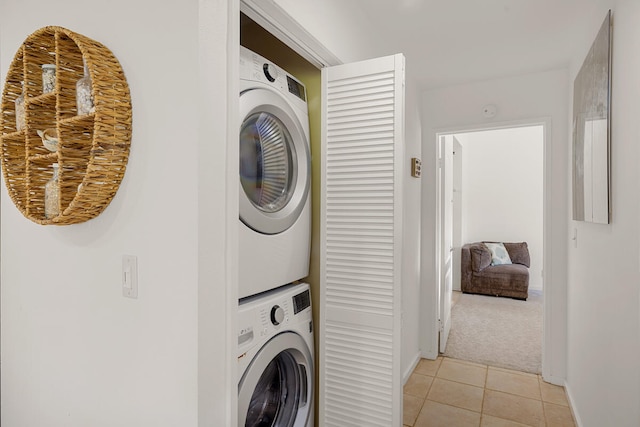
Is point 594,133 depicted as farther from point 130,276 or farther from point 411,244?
point 130,276

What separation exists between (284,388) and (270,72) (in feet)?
4.55

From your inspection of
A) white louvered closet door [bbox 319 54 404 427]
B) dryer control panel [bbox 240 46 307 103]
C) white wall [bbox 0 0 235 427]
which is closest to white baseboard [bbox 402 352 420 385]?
white louvered closet door [bbox 319 54 404 427]

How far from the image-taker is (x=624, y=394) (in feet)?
4.37

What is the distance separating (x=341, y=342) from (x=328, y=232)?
1.74 feet

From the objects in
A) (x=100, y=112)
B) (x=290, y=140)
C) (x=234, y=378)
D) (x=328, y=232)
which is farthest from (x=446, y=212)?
(x=100, y=112)

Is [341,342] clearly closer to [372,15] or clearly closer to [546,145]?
[372,15]

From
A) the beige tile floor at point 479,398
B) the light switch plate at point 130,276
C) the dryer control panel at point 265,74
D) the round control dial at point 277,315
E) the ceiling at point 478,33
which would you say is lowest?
the beige tile floor at point 479,398

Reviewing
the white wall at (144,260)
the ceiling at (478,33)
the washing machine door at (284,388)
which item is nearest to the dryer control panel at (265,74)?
the white wall at (144,260)

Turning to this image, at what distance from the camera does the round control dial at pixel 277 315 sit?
140 centimetres

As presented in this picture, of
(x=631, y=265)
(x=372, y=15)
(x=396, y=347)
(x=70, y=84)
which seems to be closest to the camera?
(x=70, y=84)

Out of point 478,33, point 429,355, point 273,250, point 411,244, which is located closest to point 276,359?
point 273,250

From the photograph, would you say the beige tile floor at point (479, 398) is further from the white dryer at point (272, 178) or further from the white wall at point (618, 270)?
the white dryer at point (272, 178)

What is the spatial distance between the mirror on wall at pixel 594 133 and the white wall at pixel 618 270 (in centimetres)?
6

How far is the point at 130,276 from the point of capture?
1016 mm
